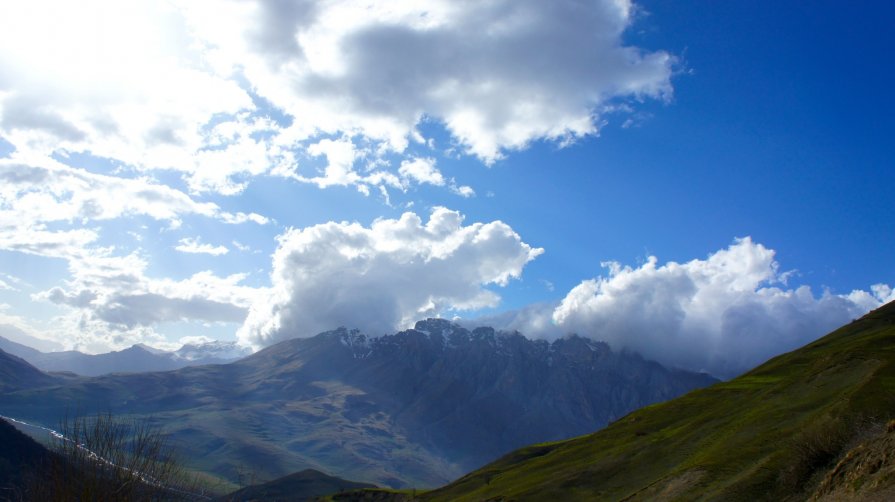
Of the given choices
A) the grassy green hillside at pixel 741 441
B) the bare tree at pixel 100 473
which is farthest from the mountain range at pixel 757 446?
the bare tree at pixel 100 473

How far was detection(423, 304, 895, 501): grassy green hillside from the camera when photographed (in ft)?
136

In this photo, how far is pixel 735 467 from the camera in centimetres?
4841

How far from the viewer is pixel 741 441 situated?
54.1m

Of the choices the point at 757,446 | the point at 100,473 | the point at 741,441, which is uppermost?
the point at 741,441

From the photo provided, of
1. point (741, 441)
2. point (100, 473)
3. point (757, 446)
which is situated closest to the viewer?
point (100, 473)

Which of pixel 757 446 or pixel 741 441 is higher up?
pixel 741 441

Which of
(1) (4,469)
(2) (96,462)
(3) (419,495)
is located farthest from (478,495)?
(1) (4,469)

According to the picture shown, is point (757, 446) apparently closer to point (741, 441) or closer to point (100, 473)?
point (741, 441)

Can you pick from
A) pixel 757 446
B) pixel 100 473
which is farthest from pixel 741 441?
pixel 100 473

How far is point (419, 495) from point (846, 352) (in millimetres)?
78477

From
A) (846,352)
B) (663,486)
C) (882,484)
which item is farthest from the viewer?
(846,352)

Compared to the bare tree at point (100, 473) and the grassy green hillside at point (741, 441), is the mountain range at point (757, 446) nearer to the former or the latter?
the grassy green hillside at point (741, 441)

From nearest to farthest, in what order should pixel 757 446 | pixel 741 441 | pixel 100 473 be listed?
1. pixel 100 473
2. pixel 757 446
3. pixel 741 441

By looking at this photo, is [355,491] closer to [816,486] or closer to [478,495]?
[478,495]
